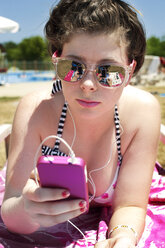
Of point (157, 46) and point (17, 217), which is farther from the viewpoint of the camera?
point (157, 46)

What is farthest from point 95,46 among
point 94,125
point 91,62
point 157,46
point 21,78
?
point 157,46

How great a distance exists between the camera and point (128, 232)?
4.24 ft

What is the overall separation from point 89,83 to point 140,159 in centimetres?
56

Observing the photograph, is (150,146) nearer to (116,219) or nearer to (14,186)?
(116,219)

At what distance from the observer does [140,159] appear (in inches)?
60.2

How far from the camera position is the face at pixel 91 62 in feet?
3.97

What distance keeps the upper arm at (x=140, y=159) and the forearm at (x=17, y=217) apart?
1.53 feet

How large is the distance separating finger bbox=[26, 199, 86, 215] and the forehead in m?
0.59

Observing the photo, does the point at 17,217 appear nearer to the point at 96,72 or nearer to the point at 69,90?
the point at 69,90

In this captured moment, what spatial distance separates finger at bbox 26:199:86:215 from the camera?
1071 mm


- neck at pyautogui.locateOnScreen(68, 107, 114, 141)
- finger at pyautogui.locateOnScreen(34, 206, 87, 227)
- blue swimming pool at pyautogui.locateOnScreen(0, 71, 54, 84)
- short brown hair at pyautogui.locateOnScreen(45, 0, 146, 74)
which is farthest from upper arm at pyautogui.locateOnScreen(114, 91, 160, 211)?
blue swimming pool at pyautogui.locateOnScreen(0, 71, 54, 84)

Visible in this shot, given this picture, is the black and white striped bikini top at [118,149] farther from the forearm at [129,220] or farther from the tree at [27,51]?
the tree at [27,51]

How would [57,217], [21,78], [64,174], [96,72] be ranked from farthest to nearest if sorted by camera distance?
[21,78] < [96,72] < [57,217] < [64,174]

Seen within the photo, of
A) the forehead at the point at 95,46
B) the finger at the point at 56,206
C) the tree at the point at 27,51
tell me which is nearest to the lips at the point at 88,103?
the forehead at the point at 95,46
